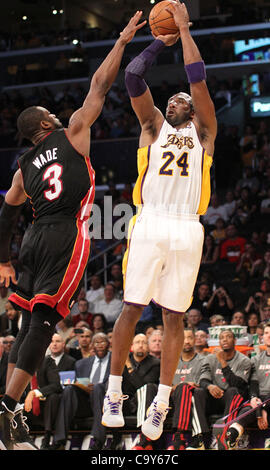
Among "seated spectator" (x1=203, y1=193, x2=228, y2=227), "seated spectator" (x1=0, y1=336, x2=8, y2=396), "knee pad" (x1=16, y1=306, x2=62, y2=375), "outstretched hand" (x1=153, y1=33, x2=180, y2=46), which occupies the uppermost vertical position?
"outstretched hand" (x1=153, y1=33, x2=180, y2=46)

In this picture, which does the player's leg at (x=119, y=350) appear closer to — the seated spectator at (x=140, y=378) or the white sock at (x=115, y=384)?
the white sock at (x=115, y=384)

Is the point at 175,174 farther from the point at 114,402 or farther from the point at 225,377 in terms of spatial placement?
the point at 225,377

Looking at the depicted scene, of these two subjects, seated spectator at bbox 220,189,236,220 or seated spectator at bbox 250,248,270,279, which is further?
seated spectator at bbox 220,189,236,220

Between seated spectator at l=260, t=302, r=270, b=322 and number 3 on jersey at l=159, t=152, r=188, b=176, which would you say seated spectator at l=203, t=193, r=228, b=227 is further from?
number 3 on jersey at l=159, t=152, r=188, b=176

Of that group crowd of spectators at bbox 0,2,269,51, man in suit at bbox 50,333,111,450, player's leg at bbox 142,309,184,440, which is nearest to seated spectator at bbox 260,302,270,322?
man in suit at bbox 50,333,111,450

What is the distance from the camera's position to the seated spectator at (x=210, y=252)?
587 inches

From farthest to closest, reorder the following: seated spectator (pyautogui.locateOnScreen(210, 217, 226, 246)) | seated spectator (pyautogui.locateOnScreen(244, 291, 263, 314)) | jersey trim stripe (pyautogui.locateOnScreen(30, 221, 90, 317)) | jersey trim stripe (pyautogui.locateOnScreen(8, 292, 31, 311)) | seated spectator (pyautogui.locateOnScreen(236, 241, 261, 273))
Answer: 1. seated spectator (pyautogui.locateOnScreen(210, 217, 226, 246))
2. seated spectator (pyautogui.locateOnScreen(236, 241, 261, 273))
3. seated spectator (pyautogui.locateOnScreen(244, 291, 263, 314))
4. jersey trim stripe (pyautogui.locateOnScreen(8, 292, 31, 311))
5. jersey trim stripe (pyautogui.locateOnScreen(30, 221, 90, 317))

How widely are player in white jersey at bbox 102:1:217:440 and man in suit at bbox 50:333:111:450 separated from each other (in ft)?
14.4

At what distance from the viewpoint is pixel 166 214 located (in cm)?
593

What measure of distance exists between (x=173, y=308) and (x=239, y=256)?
9243 millimetres

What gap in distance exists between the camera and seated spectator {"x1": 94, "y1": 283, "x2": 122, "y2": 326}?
540 inches

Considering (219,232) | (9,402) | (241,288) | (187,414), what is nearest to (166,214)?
(9,402)

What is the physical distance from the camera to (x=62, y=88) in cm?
2364

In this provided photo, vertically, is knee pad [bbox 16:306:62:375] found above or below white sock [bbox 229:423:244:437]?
above
